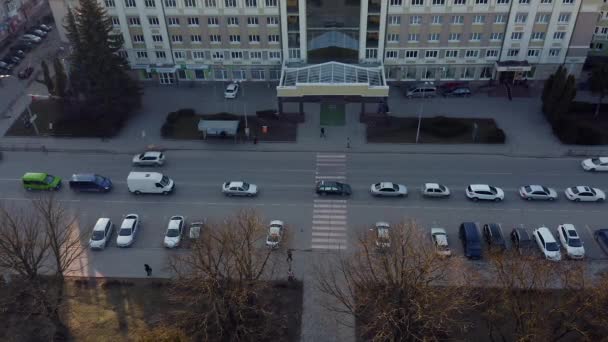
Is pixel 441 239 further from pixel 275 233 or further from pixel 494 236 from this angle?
pixel 275 233

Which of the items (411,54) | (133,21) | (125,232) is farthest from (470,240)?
(133,21)

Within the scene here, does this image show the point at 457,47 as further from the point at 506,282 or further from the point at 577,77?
the point at 506,282

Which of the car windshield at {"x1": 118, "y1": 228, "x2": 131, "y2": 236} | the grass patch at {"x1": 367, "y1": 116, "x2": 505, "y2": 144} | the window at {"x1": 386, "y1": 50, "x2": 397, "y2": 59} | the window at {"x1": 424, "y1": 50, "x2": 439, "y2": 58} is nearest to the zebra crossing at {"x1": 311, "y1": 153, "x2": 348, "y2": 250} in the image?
the grass patch at {"x1": 367, "y1": 116, "x2": 505, "y2": 144}

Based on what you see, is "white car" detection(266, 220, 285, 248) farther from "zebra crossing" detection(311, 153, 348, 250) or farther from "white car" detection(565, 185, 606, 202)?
"white car" detection(565, 185, 606, 202)

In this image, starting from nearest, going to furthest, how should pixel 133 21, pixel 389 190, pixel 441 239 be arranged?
pixel 441 239 → pixel 389 190 → pixel 133 21

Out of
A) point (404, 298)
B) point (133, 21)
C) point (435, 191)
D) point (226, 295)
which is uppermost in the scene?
point (133, 21)

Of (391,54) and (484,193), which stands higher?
(391,54)

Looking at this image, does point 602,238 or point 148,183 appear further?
point 148,183
